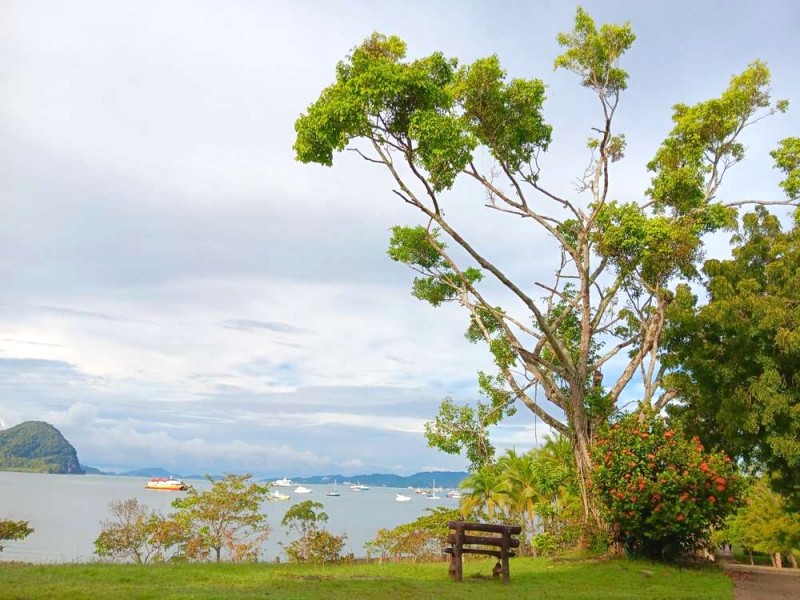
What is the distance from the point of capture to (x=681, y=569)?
13.5 m

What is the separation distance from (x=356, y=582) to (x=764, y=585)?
814 cm

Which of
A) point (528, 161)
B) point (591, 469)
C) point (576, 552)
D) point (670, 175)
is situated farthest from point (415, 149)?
point (576, 552)

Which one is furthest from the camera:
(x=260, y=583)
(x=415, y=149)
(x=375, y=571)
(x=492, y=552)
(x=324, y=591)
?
(x=415, y=149)

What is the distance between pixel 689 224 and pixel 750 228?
2.44 meters

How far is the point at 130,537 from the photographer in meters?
19.4

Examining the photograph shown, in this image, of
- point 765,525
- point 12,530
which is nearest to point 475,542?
point 12,530

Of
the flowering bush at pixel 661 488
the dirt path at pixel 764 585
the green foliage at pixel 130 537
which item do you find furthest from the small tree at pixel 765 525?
the green foliage at pixel 130 537

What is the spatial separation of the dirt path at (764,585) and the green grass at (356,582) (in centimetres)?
27

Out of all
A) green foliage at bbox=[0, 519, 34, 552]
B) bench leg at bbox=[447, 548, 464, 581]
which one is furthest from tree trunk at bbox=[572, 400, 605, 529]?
green foliage at bbox=[0, 519, 34, 552]

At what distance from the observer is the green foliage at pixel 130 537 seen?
63.6ft

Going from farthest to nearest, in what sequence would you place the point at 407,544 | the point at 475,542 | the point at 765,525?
the point at 765,525 → the point at 407,544 → the point at 475,542

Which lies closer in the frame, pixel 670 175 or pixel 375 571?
pixel 375 571

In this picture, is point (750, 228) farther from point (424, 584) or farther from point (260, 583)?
point (260, 583)

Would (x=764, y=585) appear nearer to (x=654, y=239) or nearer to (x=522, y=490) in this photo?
(x=654, y=239)
